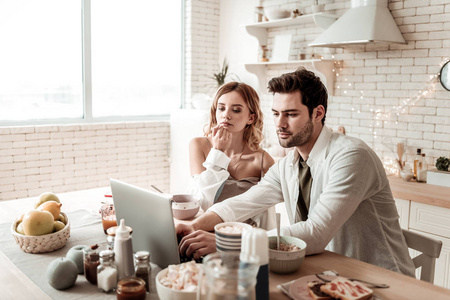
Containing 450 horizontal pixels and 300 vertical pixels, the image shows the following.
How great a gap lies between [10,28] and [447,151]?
3.94 m

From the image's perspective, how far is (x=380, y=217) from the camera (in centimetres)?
170

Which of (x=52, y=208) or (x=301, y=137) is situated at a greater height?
(x=301, y=137)

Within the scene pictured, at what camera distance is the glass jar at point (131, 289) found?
3.60 ft

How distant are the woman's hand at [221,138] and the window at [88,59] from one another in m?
2.51

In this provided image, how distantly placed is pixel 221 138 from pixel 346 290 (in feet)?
4.50

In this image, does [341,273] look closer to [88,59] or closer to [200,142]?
[200,142]

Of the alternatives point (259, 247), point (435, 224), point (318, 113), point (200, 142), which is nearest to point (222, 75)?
point (200, 142)

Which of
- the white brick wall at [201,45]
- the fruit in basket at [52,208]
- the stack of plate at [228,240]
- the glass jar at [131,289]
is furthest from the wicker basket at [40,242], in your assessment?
the white brick wall at [201,45]

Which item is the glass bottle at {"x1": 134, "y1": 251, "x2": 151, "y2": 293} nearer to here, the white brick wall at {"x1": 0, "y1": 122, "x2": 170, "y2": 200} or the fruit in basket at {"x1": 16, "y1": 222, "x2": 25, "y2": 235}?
the fruit in basket at {"x1": 16, "y1": 222, "x2": 25, "y2": 235}

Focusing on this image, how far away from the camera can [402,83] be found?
11.2ft

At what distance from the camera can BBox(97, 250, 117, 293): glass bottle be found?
118 cm

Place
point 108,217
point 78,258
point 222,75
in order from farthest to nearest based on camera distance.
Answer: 1. point 222,75
2. point 108,217
3. point 78,258

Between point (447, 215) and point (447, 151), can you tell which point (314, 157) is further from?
point (447, 151)

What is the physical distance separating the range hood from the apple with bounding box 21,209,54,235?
2.56 metres
